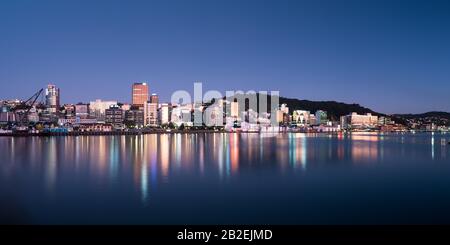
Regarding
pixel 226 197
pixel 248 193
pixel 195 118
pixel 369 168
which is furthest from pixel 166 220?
pixel 195 118

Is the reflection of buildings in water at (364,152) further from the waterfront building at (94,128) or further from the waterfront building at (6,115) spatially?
the waterfront building at (6,115)

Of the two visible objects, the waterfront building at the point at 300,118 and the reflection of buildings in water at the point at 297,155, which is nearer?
the reflection of buildings in water at the point at 297,155

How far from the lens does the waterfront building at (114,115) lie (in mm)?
89938

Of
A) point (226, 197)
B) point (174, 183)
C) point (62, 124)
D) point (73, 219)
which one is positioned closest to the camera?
point (73, 219)

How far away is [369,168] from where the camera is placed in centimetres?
1348

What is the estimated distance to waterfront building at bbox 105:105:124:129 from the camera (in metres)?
89.9

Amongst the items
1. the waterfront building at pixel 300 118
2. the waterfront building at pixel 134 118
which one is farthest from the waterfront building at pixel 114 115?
the waterfront building at pixel 300 118

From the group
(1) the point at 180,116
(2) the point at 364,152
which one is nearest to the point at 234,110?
(1) the point at 180,116

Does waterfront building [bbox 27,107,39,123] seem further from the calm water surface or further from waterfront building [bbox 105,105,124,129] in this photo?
the calm water surface

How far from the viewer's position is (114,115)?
9112cm
